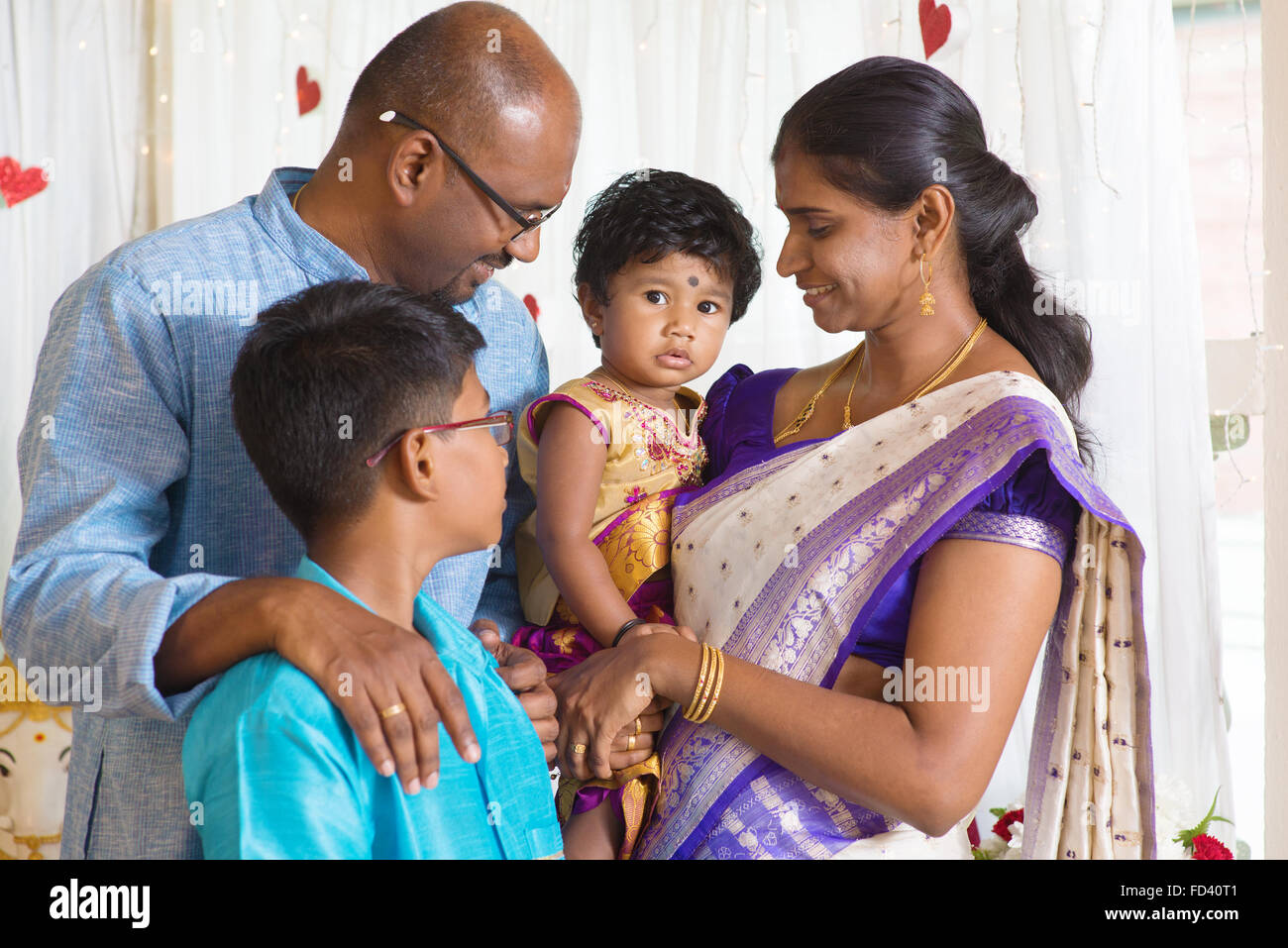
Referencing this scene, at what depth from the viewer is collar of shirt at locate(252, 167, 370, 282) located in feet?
4.85

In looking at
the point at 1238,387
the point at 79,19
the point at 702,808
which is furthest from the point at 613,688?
the point at 79,19

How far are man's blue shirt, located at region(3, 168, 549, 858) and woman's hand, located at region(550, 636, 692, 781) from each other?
1.39ft

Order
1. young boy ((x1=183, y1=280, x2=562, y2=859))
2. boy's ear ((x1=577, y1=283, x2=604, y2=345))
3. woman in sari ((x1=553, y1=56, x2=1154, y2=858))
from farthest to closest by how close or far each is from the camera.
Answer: boy's ear ((x1=577, y1=283, x2=604, y2=345)) < woman in sari ((x1=553, y1=56, x2=1154, y2=858)) < young boy ((x1=183, y1=280, x2=562, y2=859))

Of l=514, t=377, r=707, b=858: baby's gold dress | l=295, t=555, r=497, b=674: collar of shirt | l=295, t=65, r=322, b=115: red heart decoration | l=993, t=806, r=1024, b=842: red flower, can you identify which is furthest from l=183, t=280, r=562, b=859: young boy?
l=295, t=65, r=322, b=115: red heart decoration

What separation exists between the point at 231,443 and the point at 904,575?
0.90 metres

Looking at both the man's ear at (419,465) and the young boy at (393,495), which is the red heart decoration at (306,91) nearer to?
the young boy at (393,495)

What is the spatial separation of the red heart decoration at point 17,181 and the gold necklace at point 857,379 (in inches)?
89.3

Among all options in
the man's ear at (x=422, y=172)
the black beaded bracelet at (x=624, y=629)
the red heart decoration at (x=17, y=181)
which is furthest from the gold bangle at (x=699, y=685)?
the red heart decoration at (x=17, y=181)

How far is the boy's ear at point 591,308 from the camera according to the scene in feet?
6.05

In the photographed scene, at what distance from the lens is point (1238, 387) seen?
7.75 ft

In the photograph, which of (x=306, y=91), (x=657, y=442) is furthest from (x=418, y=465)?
(x=306, y=91)

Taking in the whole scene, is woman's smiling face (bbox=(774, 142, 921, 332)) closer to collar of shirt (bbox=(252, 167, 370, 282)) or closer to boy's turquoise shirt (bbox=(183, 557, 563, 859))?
collar of shirt (bbox=(252, 167, 370, 282))

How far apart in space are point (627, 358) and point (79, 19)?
213cm

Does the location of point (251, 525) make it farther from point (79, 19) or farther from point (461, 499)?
point (79, 19)
